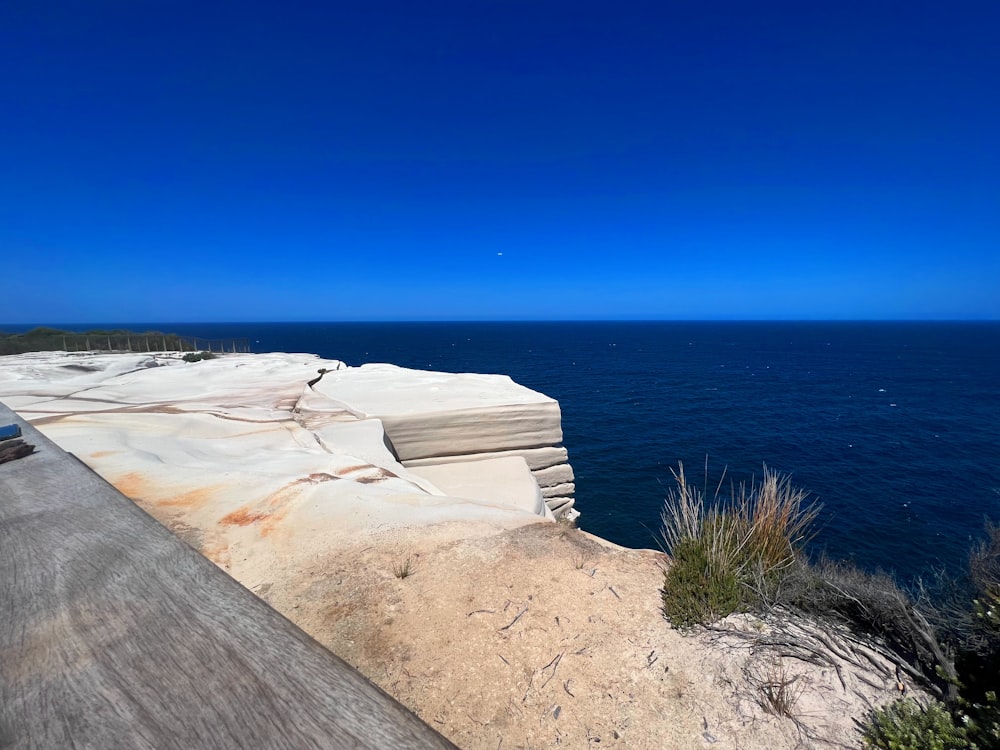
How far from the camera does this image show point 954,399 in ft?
149

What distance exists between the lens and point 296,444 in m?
8.02

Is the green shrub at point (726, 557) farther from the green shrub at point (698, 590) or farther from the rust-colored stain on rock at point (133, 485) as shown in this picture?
the rust-colored stain on rock at point (133, 485)

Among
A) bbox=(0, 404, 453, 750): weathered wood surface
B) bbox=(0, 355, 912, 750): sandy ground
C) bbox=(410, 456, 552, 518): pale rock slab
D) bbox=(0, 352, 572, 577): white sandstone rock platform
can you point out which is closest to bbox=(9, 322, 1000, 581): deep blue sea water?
bbox=(410, 456, 552, 518): pale rock slab

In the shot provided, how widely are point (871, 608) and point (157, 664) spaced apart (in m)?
4.47

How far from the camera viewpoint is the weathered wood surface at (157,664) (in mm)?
968

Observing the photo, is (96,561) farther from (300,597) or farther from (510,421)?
(510,421)

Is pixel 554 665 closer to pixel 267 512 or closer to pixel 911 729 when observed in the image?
pixel 911 729

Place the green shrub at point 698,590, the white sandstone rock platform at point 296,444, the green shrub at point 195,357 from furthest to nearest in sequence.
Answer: the green shrub at point 195,357, the white sandstone rock platform at point 296,444, the green shrub at point 698,590

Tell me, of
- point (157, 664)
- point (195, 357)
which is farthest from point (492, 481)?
point (195, 357)

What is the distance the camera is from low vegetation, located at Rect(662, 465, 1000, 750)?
256 centimetres

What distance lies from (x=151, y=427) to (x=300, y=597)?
6.46 metres

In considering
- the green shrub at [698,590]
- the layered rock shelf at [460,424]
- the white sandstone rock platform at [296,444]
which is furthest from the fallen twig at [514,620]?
the layered rock shelf at [460,424]

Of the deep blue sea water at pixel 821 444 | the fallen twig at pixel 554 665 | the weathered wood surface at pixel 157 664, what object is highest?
the weathered wood surface at pixel 157 664

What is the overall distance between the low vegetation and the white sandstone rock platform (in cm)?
190
